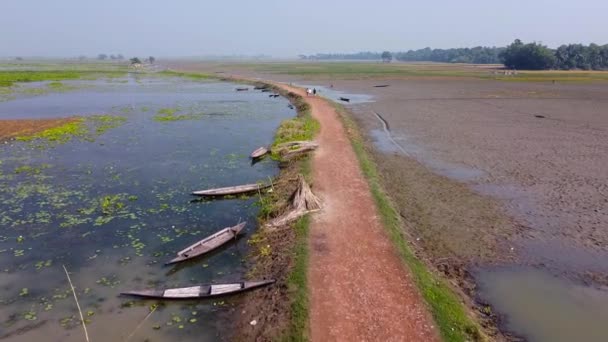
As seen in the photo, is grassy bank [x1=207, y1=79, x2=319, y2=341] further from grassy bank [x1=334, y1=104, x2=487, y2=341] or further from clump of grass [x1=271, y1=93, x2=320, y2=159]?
clump of grass [x1=271, y1=93, x2=320, y2=159]

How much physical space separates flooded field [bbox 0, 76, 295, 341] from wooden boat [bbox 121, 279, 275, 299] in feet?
0.77

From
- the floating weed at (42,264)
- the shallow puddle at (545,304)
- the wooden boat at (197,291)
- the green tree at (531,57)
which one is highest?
the green tree at (531,57)

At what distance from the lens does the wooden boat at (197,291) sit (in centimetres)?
1256

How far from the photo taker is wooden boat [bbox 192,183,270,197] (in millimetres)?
20906

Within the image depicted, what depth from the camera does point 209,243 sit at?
51.6 feet

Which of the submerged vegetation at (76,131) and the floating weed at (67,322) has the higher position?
the submerged vegetation at (76,131)

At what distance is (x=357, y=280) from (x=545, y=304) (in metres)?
5.66

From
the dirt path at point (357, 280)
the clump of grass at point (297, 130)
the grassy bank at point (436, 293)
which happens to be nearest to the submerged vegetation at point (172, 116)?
the clump of grass at point (297, 130)

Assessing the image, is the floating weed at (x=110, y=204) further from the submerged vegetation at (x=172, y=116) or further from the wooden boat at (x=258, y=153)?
the submerged vegetation at (x=172, y=116)

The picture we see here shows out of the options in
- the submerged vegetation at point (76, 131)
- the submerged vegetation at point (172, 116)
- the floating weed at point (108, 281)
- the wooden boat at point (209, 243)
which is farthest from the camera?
the submerged vegetation at point (172, 116)

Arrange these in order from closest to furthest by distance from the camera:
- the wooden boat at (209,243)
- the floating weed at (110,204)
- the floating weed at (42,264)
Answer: the floating weed at (42,264) → the wooden boat at (209,243) → the floating weed at (110,204)

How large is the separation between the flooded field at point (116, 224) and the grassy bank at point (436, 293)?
221 inches

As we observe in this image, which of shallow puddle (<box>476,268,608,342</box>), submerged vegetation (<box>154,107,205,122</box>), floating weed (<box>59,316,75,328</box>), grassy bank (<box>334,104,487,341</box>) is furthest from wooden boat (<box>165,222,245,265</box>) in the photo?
submerged vegetation (<box>154,107,205,122</box>)

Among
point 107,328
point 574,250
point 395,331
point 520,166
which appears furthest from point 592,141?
point 107,328
